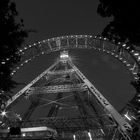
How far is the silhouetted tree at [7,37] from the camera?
39.2 feet

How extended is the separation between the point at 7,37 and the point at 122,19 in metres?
4.99

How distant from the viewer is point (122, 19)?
10422 millimetres

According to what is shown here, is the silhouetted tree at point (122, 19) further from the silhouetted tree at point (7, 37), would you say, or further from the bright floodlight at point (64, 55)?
the bright floodlight at point (64, 55)

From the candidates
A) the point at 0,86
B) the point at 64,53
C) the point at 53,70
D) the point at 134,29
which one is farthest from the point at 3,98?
the point at 64,53

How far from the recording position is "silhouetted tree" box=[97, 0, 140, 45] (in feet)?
32.3

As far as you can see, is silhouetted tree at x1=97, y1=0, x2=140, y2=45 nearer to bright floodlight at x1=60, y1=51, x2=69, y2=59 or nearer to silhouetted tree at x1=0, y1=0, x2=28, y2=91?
silhouetted tree at x1=0, y1=0, x2=28, y2=91

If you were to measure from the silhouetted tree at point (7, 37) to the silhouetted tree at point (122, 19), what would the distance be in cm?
370

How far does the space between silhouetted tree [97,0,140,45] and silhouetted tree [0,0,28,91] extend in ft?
12.1

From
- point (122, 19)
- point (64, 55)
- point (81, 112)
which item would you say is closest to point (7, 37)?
point (122, 19)

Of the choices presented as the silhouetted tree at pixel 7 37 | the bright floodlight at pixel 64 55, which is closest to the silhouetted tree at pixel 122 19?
the silhouetted tree at pixel 7 37

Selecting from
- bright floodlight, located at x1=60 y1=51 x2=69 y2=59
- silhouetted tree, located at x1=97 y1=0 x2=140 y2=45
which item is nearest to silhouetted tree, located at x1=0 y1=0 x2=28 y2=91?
silhouetted tree, located at x1=97 y1=0 x2=140 y2=45

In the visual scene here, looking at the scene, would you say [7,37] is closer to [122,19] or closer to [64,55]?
[122,19]

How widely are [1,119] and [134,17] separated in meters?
12.8

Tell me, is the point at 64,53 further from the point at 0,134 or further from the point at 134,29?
the point at 134,29
